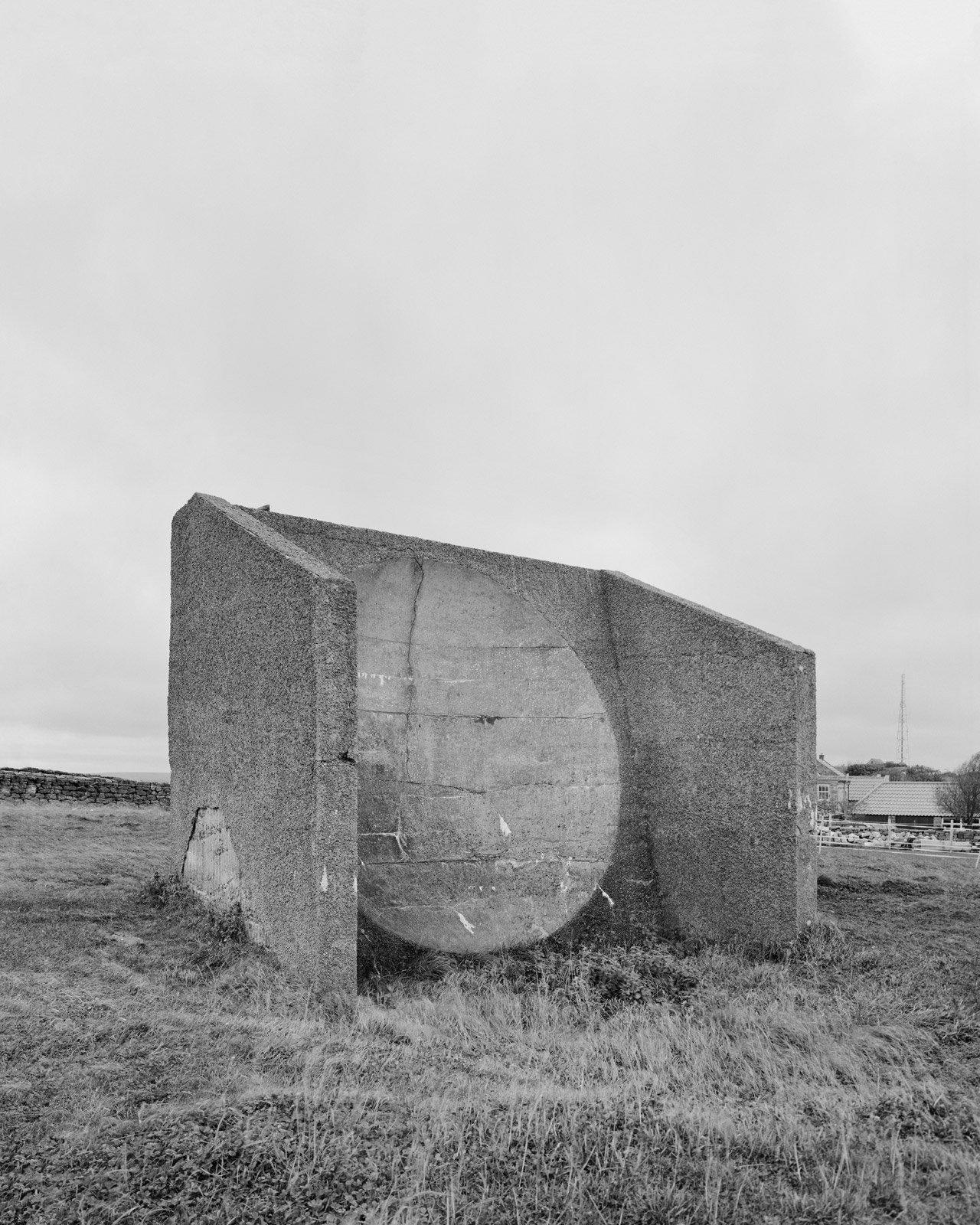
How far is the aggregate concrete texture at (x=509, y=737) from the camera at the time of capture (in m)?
6.64

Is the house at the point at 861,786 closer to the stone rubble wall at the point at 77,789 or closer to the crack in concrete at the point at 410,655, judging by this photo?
the stone rubble wall at the point at 77,789

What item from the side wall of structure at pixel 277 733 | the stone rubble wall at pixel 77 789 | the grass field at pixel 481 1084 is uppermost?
the side wall of structure at pixel 277 733

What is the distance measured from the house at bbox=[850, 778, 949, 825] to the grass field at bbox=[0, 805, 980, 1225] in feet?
153

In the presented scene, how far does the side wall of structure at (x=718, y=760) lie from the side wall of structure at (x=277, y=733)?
3687 mm

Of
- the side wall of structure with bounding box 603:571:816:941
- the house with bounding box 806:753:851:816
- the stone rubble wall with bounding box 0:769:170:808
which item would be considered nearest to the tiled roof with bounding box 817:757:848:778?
the house with bounding box 806:753:851:816

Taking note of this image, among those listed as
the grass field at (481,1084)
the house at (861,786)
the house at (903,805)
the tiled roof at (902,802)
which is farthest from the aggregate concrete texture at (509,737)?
the house at (861,786)

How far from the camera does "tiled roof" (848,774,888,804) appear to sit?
55.0 metres

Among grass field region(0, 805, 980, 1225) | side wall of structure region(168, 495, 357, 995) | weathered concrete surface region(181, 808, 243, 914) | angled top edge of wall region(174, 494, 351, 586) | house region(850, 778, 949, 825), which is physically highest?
angled top edge of wall region(174, 494, 351, 586)

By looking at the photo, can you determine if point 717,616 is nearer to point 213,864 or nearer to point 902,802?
point 213,864

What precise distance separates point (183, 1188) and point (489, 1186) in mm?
1059

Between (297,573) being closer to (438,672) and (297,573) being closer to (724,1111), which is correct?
(438,672)

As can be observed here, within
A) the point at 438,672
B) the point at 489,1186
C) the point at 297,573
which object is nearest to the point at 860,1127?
the point at 489,1186

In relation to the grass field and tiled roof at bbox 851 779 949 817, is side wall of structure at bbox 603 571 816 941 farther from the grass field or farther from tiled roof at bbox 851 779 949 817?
tiled roof at bbox 851 779 949 817

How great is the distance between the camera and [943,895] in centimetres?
1062
